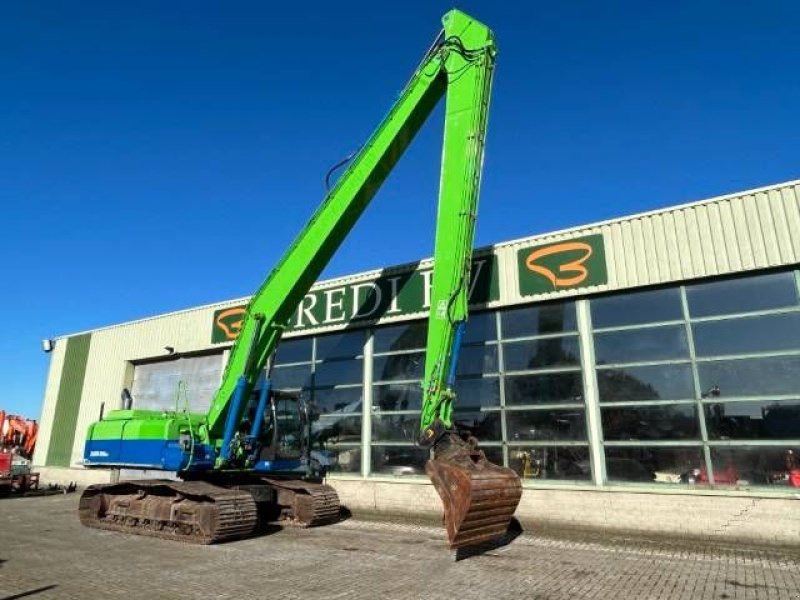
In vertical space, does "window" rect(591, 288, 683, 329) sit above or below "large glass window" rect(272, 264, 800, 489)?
above

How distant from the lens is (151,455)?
40.3 feet

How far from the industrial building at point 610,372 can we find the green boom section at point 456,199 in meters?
3.60

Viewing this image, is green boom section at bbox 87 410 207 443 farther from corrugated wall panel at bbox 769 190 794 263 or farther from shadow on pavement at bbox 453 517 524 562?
corrugated wall panel at bbox 769 190 794 263

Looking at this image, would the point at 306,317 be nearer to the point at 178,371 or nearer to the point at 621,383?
the point at 178,371

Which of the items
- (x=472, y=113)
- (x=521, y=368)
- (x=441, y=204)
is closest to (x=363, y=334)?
(x=521, y=368)

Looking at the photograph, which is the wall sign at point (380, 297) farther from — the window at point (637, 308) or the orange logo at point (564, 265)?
the window at point (637, 308)

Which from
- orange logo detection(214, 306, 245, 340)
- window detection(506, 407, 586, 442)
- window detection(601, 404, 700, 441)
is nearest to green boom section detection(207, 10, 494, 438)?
window detection(506, 407, 586, 442)

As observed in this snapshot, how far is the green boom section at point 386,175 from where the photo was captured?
10.8 meters

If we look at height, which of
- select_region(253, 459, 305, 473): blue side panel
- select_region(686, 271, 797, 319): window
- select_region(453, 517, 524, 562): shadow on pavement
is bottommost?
select_region(453, 517, 524, 562): shadow on pavement

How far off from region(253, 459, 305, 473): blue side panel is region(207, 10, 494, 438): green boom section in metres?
1.19

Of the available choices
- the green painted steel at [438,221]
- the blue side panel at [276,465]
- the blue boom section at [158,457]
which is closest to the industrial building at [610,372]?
the blue side panel at [276,465]

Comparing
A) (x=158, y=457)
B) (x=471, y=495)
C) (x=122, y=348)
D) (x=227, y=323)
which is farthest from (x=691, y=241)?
(x=122, y=348)

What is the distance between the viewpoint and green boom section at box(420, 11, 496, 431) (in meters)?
9.88

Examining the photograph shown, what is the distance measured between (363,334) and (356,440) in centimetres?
294
